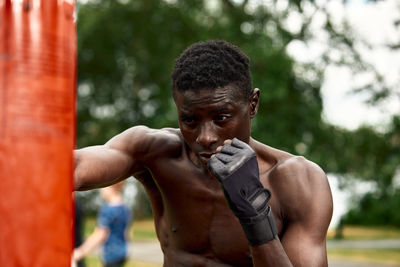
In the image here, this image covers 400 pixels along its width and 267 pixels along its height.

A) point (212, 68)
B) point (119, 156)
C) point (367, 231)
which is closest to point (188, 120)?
point (212, 68)

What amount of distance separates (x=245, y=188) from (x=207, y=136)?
39cm

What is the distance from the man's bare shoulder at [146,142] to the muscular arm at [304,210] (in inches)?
23.8

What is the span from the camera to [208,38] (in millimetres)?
20000

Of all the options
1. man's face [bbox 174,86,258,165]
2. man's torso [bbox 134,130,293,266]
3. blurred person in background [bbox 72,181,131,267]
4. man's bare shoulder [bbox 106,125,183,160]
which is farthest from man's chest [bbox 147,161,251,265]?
blurred person in background [bbox 72,181,131,267]

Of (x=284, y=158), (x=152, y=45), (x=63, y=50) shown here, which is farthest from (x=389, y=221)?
(x=63, y=50)

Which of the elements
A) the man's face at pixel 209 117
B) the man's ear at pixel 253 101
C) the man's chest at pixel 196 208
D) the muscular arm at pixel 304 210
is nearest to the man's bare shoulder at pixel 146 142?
the man's chest at pixel 196 208

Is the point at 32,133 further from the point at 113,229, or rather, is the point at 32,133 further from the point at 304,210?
the point at 113,229

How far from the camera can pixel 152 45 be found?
82.8 feet

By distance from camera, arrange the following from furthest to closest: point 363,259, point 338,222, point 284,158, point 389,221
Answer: point 389,221
point 338,222
point 363,259
point 284,158

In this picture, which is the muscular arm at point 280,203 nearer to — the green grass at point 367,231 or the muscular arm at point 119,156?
the muscular arm at point 119,156

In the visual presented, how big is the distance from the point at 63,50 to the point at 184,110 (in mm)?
1473

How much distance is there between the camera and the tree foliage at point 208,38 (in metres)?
18.2

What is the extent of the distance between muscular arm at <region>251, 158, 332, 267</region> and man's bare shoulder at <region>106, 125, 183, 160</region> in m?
0.60

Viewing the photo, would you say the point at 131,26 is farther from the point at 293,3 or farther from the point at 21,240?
the point at 21,240
